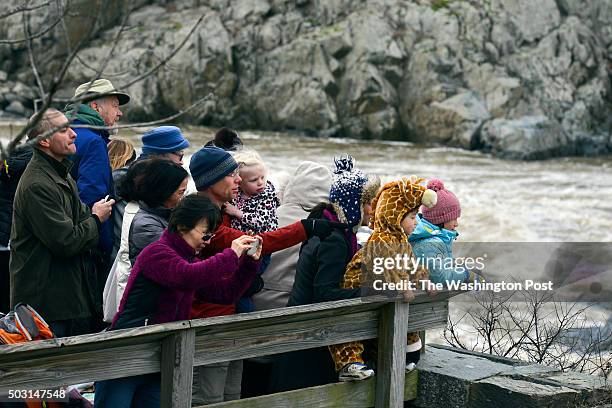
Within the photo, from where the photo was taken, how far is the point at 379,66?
35.1m

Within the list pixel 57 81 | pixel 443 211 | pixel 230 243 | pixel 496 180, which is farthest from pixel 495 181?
pixel 57 81

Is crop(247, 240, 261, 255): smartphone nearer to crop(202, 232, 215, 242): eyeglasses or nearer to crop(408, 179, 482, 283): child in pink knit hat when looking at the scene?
crop(202, 232, 215, 242): eyeglasses

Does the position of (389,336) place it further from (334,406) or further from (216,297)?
(216,297)

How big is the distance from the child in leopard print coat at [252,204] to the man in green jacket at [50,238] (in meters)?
0.78

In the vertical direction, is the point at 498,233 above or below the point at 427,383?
below

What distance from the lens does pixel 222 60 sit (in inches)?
1451

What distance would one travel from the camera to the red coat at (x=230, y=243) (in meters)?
5.22

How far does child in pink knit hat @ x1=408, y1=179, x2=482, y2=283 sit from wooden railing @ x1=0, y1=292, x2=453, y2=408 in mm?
155

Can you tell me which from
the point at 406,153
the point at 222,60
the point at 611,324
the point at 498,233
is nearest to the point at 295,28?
the point at 222,60

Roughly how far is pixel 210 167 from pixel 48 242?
907 mm

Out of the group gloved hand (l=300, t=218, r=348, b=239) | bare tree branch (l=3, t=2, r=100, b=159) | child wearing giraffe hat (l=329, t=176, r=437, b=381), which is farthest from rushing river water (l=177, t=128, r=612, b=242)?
bare tree branch (l=3, t=2, r=100, b=159)

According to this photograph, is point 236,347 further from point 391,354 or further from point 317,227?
point 391,354

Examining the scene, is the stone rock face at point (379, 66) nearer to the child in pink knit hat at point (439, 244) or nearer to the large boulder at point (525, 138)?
the large boulder at point (525, 138)

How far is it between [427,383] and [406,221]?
1163mm
